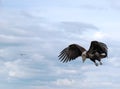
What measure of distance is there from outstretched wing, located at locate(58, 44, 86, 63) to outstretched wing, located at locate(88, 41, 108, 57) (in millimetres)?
2985

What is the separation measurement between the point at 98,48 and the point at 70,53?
4.73 meters

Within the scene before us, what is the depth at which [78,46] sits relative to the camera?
42.7 m

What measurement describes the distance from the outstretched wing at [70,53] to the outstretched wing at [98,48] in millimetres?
2985

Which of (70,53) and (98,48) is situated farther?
(70,53)

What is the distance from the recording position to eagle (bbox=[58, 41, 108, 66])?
38.4 m

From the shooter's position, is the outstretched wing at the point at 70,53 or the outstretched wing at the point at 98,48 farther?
the outstretched wing at the point at 70,53

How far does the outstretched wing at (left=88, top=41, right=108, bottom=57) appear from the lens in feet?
125

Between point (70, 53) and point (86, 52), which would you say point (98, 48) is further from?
point (70, 53)

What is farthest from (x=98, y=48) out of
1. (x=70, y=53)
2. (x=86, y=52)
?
(x=70, y=53)

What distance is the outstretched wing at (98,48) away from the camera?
3822 cm

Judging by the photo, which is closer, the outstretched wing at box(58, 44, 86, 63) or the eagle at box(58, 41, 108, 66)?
the eagle at box(58, 41, 108, 66)

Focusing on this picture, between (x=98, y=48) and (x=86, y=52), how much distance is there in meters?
1.56

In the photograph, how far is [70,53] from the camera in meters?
43.0

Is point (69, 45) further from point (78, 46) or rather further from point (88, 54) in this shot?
point (88, 54)
